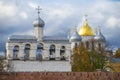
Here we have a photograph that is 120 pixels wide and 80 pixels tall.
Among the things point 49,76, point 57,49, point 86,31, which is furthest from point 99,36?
point 49,76

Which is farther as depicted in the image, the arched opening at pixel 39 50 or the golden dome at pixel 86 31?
the golden dome at pixel 86 31

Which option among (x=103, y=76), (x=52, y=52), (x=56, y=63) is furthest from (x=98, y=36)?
(x=103, y=76)

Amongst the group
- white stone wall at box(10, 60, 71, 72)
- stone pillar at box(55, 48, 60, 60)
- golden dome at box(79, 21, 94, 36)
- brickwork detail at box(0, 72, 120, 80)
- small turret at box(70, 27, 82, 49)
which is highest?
golden dome at box(79, 21, 94, 36)

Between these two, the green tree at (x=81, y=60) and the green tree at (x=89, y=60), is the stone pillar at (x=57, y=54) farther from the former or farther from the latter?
the green tree at (x=89, y=60)

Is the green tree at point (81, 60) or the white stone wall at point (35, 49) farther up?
the white stone wall at point (35, 49)

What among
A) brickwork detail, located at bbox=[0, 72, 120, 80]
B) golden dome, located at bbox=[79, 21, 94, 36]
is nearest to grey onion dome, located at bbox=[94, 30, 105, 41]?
golden dome, located at bbox=[79, 21, 94, 36]

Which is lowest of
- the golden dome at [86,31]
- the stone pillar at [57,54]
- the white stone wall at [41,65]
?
the white stone wall at [41,65]

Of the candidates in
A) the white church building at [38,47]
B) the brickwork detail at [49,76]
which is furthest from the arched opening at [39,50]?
the brickwork detail at [49,76]

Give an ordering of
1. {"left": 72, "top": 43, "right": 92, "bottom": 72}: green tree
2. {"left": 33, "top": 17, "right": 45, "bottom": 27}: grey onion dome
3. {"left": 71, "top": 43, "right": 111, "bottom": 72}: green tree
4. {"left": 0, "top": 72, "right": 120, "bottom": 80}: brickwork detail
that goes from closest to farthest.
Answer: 1. {"left": 0, "top": 72, "right": 120, "bottom": 80}: brickwork detail
2. {"left": 71, "top": 43, "right": 111, "bottom": 72}: green tree
3. {"left": 72, "top": 43, "right": 92, "bottom": 72}: green tree
4. {"left": 33, "top": 17, "right": 45, "bottom": 27}: grey onion dome

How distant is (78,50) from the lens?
1981 inches

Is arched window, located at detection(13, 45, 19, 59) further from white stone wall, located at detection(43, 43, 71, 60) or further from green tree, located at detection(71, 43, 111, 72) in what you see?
green tree, located at detection(71, 43, 111, 72)

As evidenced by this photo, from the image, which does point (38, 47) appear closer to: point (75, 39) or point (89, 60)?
point (75, 39)

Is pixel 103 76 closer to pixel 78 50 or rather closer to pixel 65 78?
pixel 65 78

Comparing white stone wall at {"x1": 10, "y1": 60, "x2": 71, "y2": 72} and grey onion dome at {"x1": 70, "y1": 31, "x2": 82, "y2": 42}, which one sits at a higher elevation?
grey onion dome at {"x1": 70, "y1": 31, "x2": 82, "y2": 42}
